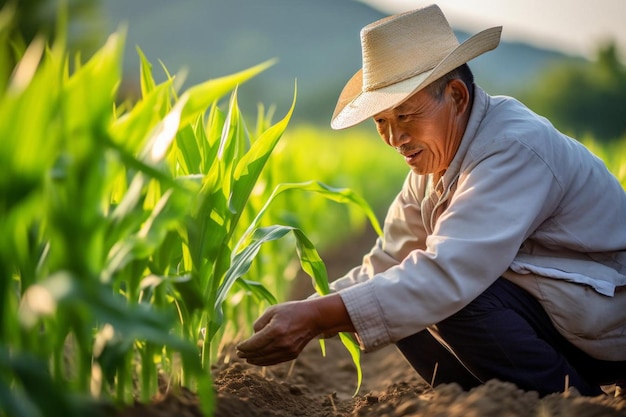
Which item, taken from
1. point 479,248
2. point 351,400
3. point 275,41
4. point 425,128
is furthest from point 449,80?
point 275,41

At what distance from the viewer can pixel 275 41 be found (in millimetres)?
106312

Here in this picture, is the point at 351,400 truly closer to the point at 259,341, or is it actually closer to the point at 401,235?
the point at 401,235

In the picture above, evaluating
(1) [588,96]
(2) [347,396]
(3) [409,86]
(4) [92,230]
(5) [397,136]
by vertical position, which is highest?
(1) [588,96]

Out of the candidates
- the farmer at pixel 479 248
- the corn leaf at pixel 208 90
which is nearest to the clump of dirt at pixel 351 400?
the farmer at pixel 479 248

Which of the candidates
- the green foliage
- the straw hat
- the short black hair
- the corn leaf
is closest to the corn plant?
the corn leaf

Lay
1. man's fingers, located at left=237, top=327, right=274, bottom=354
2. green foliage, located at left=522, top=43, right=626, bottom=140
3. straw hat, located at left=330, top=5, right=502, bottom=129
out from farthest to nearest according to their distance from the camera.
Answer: green foliage, located at left=522, top=43, right=626, bottom=140 < straw hat, located at left=330, top=5, right=502, bottom=129 < man's fingers, located at left=237, top=327, right=274, bottom=354

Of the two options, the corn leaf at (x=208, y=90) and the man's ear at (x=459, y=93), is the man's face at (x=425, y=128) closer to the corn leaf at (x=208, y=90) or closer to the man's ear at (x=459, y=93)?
the man's ear at (x=459, y=93)

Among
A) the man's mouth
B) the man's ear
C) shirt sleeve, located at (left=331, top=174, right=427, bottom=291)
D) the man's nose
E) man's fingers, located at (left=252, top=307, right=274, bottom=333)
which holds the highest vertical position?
the man's ear

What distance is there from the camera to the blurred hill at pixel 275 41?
96438mm

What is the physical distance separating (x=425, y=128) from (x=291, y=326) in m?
0.71

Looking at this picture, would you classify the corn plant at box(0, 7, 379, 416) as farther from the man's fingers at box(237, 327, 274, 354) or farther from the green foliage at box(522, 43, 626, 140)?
the green foliage at box(522, 43, 626, 140)

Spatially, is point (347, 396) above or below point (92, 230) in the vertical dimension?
below

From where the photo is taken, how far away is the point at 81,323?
1403 millimetres

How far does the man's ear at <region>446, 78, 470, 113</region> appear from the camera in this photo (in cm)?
224
